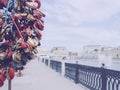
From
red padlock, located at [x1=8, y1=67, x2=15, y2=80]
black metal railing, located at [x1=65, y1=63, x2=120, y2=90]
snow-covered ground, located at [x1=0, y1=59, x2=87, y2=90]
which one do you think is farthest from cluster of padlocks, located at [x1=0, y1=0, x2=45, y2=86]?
snow-covered ground, located at [x1=0, y1=59, x2=87, y2=90]

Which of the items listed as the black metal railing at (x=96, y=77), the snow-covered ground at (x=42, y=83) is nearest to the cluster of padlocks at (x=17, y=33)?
the black metal railing at (x=96, y=77)

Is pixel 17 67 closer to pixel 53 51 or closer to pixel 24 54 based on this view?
pixel 24 54

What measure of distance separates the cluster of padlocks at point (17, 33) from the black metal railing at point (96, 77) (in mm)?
4661

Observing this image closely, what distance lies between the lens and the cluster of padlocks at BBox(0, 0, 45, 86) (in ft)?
13.8

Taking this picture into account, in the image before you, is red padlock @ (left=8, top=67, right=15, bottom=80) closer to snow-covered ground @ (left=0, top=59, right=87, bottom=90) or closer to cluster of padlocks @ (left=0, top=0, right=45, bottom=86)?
cluster of padlocks @ (left=0, top=0, right=45, bottom=86)

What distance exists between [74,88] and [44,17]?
31.3 feet

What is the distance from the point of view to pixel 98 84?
38.9 ft

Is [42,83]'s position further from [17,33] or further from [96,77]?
[17,33]

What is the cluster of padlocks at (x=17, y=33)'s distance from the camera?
421 cm

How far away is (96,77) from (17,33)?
7.69m

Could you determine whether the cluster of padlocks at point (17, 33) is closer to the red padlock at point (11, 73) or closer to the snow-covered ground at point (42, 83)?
the red padlock at point (11, 73)

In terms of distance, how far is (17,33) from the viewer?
430 cm

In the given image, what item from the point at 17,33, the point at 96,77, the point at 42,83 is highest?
the point at 17,33

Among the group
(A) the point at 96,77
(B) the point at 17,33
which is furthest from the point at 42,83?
(B) the point at 17,33
